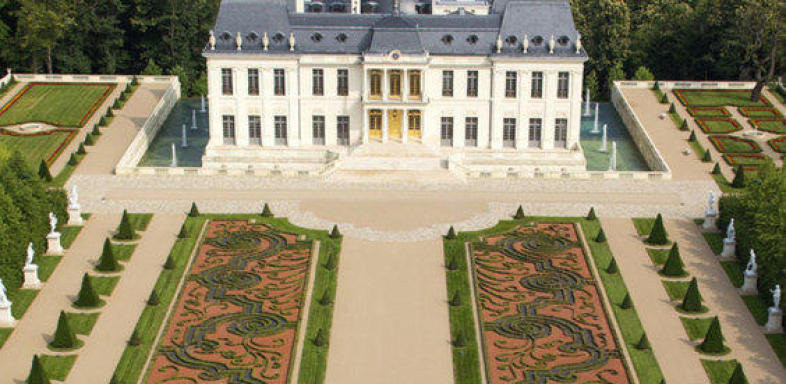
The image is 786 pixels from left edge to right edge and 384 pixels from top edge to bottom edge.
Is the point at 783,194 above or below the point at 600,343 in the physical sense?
above

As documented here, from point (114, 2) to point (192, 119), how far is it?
25.0m

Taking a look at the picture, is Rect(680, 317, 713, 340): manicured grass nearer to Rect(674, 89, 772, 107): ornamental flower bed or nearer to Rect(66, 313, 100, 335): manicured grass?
Rect(66, 313, 100, 335): manicured grass

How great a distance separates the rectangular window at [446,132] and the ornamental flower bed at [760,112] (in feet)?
101

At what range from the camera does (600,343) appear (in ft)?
245

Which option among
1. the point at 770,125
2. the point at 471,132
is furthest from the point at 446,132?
the point at 770,125

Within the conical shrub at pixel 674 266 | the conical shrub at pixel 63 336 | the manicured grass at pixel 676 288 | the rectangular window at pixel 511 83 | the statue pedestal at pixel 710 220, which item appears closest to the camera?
the conical shrub at pixel 63 336

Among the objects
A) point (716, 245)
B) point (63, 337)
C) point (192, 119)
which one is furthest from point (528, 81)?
point (63, 337)

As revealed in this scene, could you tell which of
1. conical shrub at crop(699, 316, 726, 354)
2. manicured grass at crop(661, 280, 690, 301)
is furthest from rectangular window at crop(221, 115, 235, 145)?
conical shrub at crop(699, 316, 726, 354)

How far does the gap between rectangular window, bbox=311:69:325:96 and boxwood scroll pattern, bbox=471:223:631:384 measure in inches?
1020

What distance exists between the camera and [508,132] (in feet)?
364

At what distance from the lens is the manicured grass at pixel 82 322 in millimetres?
75625

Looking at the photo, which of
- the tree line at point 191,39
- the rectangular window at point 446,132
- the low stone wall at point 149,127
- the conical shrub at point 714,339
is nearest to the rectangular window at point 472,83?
the rectangular window at point 446,132

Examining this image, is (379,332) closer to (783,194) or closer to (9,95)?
(783,194)

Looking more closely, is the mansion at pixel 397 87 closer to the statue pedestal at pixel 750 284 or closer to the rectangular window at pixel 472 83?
the rectangular window at pixel 472 83
